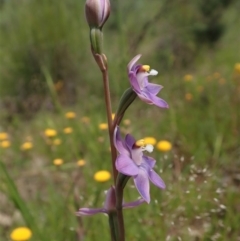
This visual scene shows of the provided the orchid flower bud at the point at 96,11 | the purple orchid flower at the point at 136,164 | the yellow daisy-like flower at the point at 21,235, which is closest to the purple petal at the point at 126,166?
the purple orchid flower at the point at 136,164

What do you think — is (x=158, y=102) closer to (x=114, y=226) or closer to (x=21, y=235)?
(x=114, y=226)

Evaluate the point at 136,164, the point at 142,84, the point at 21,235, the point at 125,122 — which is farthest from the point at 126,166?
the point at 125,122

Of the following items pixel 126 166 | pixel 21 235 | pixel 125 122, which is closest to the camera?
pixel 126 166

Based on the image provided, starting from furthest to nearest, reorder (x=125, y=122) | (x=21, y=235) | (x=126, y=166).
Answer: (x=125, y=122)
(x=21, y=235)
(x=126, y=166)

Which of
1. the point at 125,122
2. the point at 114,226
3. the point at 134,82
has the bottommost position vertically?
the point at 125,122

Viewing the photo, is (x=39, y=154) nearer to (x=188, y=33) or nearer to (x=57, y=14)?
(x=57, y=14)

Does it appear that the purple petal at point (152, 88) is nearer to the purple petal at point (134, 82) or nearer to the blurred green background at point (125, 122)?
the purple petal at point (134, 82)
